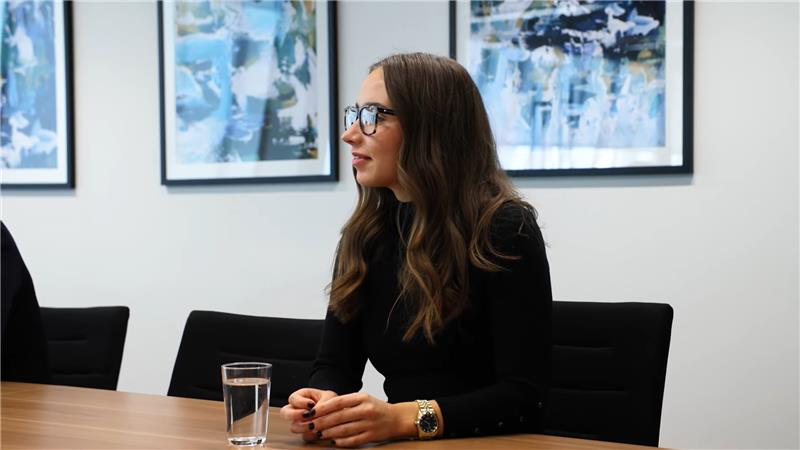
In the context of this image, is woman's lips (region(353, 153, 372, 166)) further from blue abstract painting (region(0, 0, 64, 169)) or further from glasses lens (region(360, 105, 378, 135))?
blue abstract painting (region(0, 0, 64, 169))

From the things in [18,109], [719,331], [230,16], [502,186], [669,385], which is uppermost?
[230,16]

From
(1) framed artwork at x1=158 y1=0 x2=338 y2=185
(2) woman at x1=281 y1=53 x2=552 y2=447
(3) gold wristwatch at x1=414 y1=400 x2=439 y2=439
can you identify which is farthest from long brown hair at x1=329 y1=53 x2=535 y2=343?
(1) framed artwork at x1=158 y1=0 x2=338 y2=185

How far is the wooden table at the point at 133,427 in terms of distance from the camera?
1562 millimetres

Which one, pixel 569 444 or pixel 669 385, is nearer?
pixel 569 444

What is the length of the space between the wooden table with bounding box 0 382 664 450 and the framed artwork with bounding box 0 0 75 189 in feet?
7.58

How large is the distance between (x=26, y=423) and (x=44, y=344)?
0.60 metres

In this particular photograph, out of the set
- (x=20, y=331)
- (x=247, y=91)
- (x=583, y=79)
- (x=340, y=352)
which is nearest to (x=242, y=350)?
(x=340, y=352)

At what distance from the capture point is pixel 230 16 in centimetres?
380

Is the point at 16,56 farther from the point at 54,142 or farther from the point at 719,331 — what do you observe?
the point at 719,331

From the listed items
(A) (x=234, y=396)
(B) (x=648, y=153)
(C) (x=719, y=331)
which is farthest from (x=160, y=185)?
(A) (x=234, y=396)

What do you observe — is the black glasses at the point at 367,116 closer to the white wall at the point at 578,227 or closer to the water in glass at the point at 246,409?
the water in glass at the point at 246,409

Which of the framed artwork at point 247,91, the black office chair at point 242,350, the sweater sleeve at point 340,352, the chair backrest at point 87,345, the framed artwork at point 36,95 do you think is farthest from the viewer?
the framed artwork at point 36,95

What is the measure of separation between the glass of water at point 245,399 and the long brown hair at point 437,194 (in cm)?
38

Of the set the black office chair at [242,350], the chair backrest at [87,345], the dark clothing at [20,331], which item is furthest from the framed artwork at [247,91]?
the dark clothing at [20,331]
